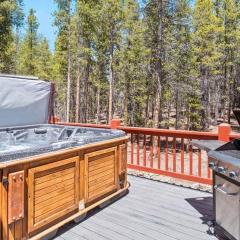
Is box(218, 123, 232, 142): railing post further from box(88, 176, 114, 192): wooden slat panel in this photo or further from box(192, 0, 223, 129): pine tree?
box(192, 0, 223, 129): pine tree

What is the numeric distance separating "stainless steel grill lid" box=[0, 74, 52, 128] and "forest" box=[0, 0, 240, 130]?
10.7 m

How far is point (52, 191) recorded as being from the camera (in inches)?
128

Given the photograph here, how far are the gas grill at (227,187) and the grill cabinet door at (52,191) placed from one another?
1513 millimetres

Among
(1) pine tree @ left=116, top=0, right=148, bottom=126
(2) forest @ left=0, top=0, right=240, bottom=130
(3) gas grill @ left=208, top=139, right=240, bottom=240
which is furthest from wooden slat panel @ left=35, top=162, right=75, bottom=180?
(1) pine tree @ left=116, top=0, right=148, bottom=126

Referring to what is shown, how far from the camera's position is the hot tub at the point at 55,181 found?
109 inches

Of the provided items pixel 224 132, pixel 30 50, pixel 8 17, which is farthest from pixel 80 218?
pixel 30 50

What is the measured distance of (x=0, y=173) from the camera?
269 centimetres

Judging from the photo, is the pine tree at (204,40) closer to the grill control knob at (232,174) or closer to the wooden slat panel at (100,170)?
the wooden slat panel at (100,170)

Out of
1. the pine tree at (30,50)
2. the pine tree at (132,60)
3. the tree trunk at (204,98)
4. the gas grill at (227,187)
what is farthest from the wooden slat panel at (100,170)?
the pine tree at (30,50)

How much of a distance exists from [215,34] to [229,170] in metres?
20.2

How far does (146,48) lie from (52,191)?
15498 millimetres

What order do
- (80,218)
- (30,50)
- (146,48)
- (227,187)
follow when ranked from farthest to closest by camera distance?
(30,50) < (146,48) < (80,218) < (227,187)

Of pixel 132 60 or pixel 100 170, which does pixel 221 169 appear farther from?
pixel 132 60

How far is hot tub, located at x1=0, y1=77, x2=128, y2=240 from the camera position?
277 cm
